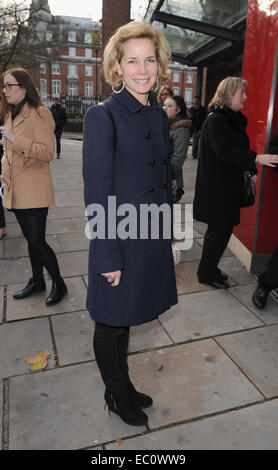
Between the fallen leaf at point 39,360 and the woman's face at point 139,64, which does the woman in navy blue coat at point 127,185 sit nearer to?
the woman's face at point 139,64

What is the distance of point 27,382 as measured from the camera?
2576mm

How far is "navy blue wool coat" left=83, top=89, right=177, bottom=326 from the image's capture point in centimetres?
171

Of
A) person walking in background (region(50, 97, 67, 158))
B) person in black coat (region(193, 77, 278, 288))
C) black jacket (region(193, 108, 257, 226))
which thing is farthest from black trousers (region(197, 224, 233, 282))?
person walking in background (region(50, 97, 67, 158))

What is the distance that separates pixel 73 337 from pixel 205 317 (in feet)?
3.79

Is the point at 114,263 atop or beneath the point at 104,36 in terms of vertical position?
beneath

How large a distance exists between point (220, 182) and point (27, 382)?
2.32 m

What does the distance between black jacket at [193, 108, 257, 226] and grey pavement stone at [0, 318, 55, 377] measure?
1810 millimetres

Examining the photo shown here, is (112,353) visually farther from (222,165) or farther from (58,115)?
(58,115)

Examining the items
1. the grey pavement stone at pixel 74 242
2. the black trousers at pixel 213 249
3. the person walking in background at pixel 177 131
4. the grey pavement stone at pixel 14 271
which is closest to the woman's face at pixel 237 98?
the person walking in background at pixel 177 131

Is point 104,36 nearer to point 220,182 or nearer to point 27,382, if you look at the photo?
point 220,182

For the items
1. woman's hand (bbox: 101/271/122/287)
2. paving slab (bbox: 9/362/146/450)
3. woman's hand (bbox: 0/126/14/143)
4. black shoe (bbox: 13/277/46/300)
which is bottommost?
paving slab (bbox: 9/362/146/450)

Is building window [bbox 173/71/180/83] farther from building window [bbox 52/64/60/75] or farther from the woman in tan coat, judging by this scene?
the woman in tan coat

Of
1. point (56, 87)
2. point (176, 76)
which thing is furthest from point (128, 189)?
point (176, 76)
